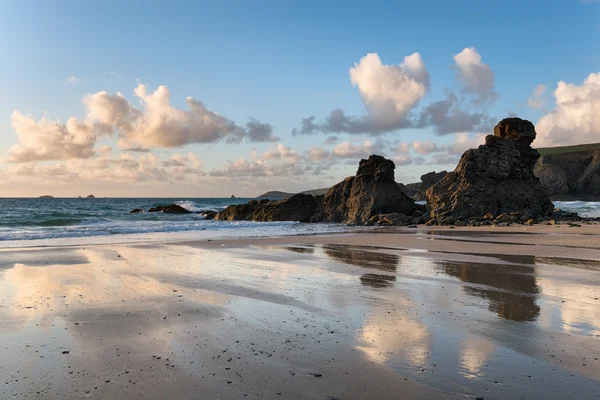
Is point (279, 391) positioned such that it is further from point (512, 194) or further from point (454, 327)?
point (512, 194)

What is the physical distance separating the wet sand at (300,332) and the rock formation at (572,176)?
92.5 metres

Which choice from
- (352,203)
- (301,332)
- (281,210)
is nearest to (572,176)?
(352,203)

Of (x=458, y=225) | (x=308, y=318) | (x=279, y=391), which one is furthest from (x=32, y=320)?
(x=458, y=225)

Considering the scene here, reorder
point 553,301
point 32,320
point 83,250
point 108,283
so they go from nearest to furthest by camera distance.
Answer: point 32,320 < point 553,301 < point 108,283 < point 83,250

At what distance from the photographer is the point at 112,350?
504 cm

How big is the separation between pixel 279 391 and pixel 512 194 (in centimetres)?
3388

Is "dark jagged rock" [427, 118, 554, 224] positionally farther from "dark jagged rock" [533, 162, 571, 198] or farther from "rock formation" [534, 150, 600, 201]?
"dark jagged rock" [533, 162, 571, 198]

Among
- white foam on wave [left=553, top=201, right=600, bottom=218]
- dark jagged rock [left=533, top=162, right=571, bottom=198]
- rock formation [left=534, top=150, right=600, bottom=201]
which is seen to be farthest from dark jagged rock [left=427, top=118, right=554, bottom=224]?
dark jagged rock [left=533, top=162, right=571, bottom=198]

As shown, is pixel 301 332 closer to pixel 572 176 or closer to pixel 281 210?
pixel 281 210

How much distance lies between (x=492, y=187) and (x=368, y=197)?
9651mm

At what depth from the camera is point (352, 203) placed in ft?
126

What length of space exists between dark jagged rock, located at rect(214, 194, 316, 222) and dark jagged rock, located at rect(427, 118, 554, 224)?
38.8 feet

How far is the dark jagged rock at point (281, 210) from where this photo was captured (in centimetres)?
4119

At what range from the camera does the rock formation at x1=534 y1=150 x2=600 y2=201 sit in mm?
91688
